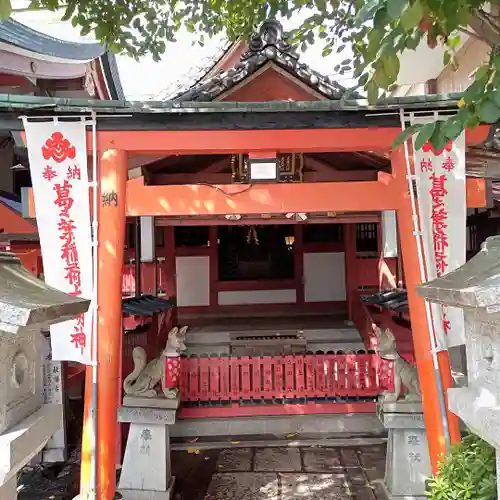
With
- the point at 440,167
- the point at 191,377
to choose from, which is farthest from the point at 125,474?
the point at 440,167

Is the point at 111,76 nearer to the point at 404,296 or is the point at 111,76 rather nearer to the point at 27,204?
the point at 27,204

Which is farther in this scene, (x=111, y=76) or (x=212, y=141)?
(x=111, y=76)

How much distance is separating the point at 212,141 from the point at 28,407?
3052mm

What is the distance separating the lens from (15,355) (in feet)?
9.49

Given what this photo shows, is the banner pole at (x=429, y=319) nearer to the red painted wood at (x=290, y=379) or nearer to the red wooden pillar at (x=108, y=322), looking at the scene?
the red wooden pillar at (x=108, y=322)

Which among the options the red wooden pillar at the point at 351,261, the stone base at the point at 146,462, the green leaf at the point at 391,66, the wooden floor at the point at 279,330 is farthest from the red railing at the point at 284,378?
the green leaf at the point at 391,66

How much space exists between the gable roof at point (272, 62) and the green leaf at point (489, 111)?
3381 mm

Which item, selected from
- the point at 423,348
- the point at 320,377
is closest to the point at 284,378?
the point at 320,377

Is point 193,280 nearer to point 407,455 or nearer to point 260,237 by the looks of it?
point 260,237

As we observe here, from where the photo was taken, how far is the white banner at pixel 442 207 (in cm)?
477

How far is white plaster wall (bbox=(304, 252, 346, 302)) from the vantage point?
13.3 metres

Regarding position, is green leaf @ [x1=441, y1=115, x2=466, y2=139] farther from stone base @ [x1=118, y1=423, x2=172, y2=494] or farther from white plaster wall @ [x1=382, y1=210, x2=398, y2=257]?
white plaster wall @ [x1=382, y1=210, x2=398, y2=257]

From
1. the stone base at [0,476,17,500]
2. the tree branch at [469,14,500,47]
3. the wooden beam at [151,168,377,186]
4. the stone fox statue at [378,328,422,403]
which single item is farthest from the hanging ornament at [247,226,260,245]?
the stone base at [0,476,17,500]

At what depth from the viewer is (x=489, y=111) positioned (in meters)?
2.54
